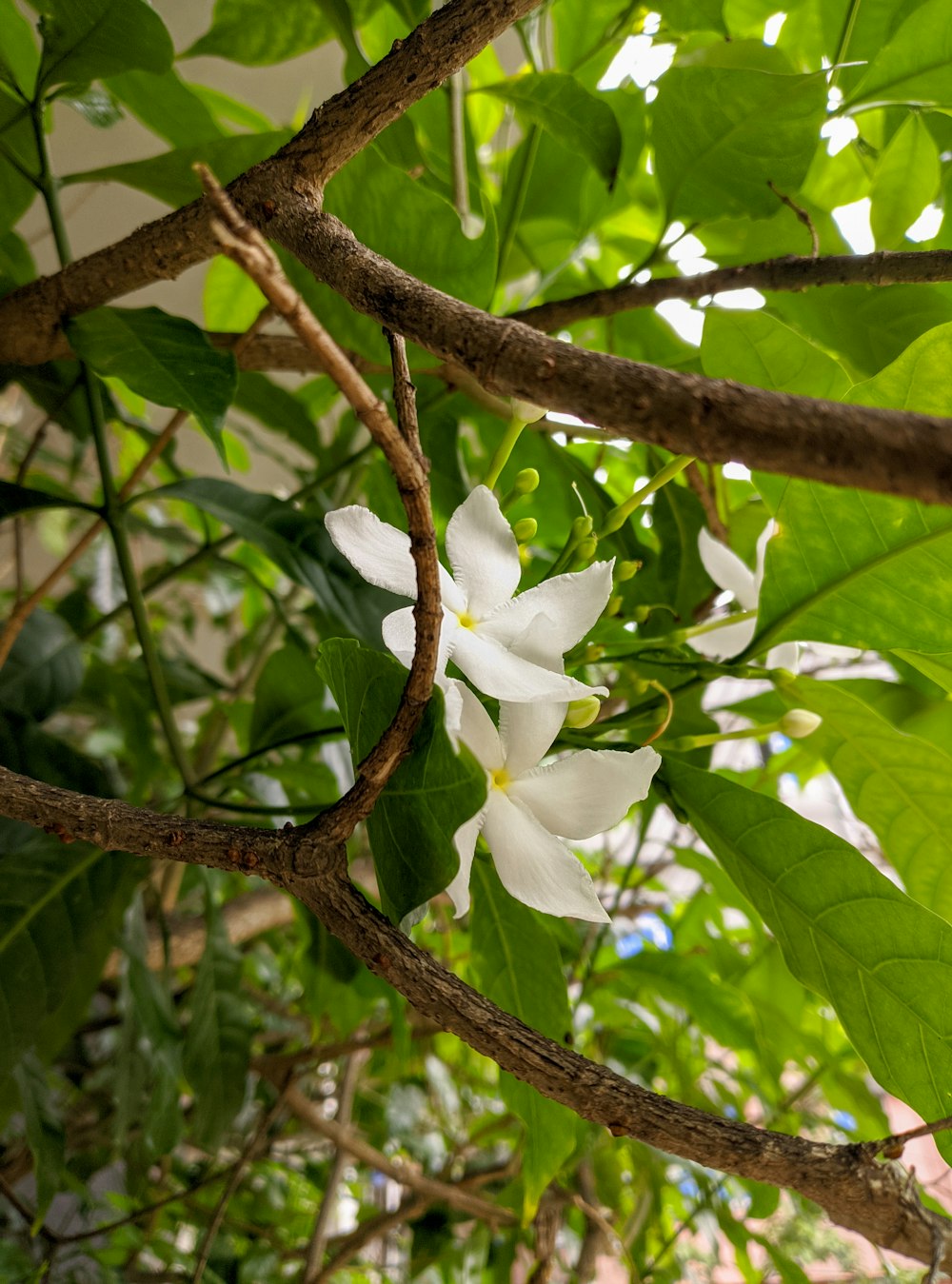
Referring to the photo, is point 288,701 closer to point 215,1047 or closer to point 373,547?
point 215,1047

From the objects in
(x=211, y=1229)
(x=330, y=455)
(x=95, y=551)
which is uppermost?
(x=95, y=551)

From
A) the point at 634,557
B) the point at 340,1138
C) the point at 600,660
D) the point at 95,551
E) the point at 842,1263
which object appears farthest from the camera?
the point at 842,1263

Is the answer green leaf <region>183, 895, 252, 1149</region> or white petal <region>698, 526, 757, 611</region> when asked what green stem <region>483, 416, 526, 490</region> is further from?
green leaf <region>183, 895, 252, 1149</region>

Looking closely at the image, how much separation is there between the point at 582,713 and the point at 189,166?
327 millimetres

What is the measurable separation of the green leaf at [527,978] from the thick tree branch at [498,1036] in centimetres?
13

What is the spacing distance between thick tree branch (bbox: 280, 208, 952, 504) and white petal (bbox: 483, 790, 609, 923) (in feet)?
0.48

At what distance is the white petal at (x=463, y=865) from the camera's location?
0.88ft

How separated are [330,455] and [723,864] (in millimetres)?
461

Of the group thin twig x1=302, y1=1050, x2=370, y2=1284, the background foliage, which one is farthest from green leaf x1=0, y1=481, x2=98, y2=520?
thin twig x1=302, y1=1050, x2=370, y2=1284

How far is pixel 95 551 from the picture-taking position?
3.70ft

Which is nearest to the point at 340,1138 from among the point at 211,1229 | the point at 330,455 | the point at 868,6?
the point at 211,1229

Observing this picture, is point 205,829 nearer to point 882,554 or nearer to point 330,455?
point 882,554

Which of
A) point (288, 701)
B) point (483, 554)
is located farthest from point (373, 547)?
point (288, 701)

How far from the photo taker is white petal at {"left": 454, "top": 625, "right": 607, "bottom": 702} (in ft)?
0.87
